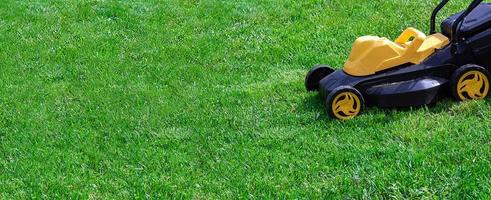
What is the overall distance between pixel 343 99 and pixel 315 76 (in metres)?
0.86

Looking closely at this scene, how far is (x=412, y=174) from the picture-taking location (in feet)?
15.5

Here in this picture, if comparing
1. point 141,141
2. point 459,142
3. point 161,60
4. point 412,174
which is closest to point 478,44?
point 459,142

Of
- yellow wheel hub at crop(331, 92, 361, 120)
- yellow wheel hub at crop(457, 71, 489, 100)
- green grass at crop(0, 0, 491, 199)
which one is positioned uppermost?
yellow wheel hub at crop(457, 71, 489, 100)

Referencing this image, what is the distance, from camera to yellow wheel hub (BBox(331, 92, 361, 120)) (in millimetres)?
5801

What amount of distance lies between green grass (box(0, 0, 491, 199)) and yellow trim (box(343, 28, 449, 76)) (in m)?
0.36

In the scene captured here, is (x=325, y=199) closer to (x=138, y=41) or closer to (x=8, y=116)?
(x=8, y=116)

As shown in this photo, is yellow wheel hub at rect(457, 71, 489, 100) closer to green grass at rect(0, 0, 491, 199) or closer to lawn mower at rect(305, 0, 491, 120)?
lawn mower at rect(305, 0, 491, 120)

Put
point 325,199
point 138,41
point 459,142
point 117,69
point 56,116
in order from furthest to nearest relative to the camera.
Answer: point 138,41 < point 117,69 < point 56,116 < point 459,142 < point 325,199

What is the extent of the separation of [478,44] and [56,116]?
3.57m

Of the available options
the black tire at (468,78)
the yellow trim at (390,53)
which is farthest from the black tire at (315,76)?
the black tire at (468,78)

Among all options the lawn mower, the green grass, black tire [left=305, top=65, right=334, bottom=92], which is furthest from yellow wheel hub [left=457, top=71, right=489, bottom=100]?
black tire [left=305, top=65, right=334, bottom=92]

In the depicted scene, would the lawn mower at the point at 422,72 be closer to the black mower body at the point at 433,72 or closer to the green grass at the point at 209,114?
the black mower body at the point at 433,72

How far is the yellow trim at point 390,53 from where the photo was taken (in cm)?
587

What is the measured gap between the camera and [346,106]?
5.83 m
